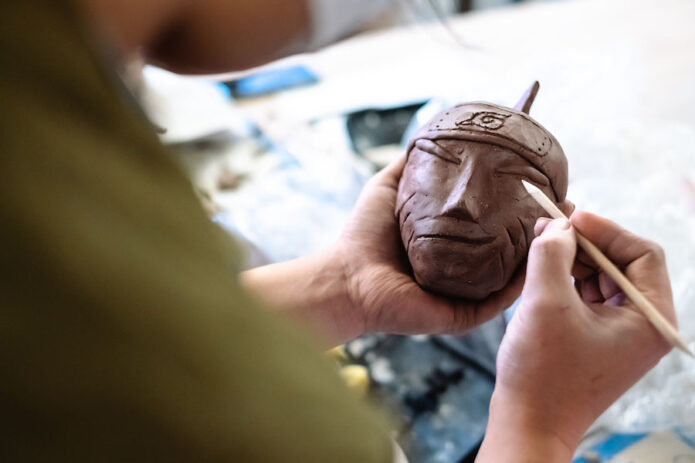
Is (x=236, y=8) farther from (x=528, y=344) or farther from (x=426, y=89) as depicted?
(x=426, y=89)

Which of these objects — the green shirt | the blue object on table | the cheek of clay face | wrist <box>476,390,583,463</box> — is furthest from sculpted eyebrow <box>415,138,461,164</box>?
the blue object on table

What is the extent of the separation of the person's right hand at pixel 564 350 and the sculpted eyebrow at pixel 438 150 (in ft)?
0.71

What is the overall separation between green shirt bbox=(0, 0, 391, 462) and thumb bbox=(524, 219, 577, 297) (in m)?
0.45

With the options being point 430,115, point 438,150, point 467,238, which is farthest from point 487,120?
point 430,115

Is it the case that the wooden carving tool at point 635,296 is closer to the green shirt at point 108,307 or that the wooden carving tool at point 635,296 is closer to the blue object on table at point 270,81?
the green shirt at point 108,307

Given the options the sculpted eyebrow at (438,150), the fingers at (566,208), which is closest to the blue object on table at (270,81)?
the sculpted eyebrow at (438,150)

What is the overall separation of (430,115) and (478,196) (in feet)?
2.28

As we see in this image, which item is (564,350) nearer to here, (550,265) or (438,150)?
(550,265)

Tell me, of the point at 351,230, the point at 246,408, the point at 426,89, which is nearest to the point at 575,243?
the point at 351,230

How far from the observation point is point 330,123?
2.01m

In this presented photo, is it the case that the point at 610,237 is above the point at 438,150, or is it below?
below

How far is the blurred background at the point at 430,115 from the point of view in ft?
3.78

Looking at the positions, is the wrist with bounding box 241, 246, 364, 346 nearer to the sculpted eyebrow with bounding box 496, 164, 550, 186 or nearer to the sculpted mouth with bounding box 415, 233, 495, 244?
the sculpted mouth with bounding box 415, 233, 495, 244

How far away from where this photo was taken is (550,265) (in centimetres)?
75
